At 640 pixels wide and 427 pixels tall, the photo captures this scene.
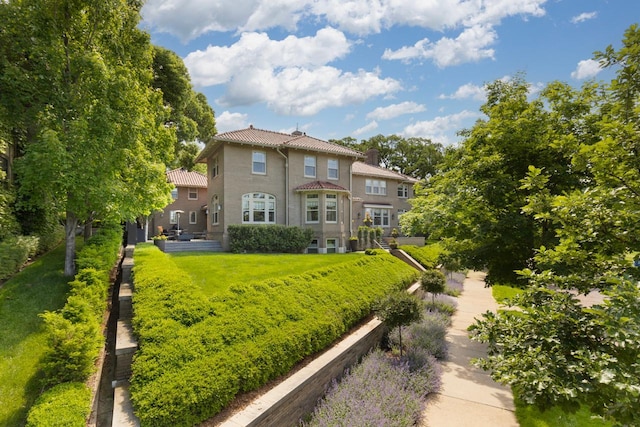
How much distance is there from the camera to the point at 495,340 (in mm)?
3168

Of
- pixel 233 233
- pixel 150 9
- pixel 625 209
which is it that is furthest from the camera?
pixel 233 233

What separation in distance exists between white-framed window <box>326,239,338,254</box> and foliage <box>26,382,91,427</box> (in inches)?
702

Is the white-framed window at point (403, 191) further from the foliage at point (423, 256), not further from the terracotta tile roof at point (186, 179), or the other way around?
the terracotta tile roof at point (186, 179)

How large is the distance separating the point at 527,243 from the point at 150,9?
49.0 feet

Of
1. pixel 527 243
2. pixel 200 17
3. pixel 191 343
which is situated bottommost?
pixel 191 343

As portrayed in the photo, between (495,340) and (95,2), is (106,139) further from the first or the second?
(495,340)

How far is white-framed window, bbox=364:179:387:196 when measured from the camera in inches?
1216

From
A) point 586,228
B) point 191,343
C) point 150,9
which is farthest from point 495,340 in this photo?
point 150,9

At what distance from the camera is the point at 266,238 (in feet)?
61.3

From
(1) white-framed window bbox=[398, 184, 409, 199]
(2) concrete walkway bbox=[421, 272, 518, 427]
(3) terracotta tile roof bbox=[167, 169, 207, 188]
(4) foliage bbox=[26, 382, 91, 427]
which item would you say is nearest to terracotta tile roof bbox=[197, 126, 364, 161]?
(3) terracotta tile roof bbox=[167, 169, 207, 188]

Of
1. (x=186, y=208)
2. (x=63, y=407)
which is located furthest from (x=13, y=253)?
(x=186, y=208)

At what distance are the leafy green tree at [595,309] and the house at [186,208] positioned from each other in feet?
94.2

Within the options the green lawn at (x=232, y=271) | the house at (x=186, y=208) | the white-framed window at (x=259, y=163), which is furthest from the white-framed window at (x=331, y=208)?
the house at (x=186, y=208)

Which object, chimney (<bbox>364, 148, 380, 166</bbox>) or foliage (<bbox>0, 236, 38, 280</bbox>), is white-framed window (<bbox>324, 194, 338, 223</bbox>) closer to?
foliage (<bbox>0, 236, 38, 280</bbox>)
